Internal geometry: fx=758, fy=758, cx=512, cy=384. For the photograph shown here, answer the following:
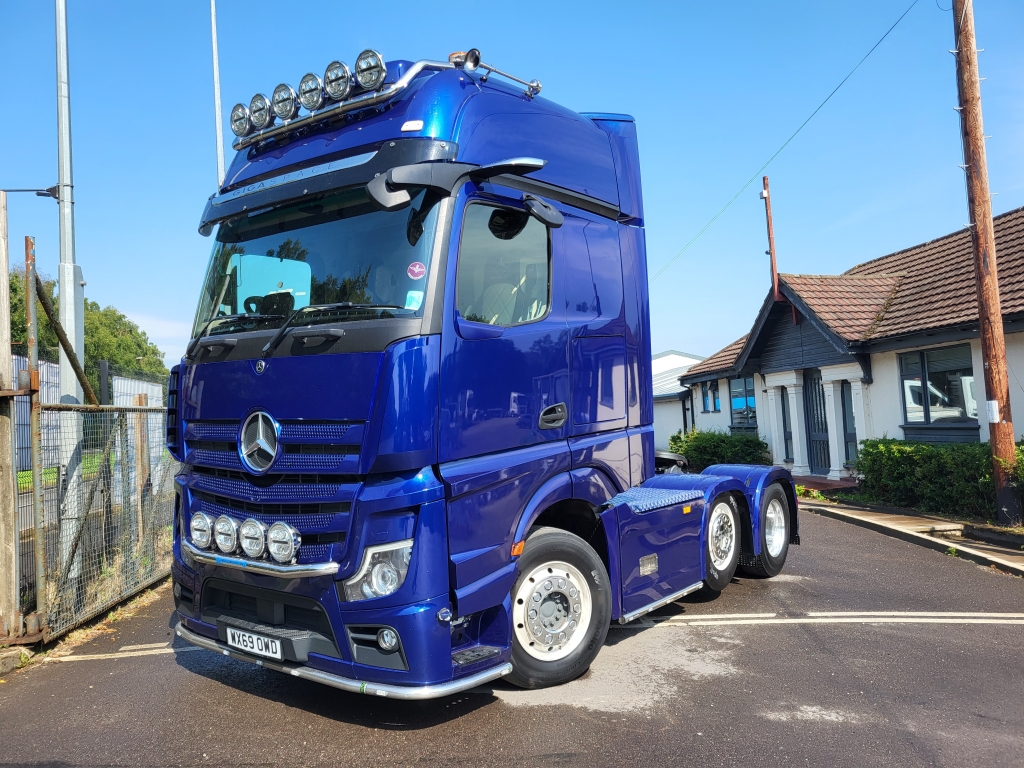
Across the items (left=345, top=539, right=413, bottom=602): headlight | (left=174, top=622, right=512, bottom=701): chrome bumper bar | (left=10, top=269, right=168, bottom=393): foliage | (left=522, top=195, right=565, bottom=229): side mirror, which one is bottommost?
(left=174, top=622, right=512, bottom=701): chrome bumper bar

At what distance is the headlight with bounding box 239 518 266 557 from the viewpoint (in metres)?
3.97

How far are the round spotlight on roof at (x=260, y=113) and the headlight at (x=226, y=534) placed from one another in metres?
2.49

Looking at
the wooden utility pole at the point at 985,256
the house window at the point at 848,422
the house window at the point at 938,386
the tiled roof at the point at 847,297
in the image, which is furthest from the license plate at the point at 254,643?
the house window at the point at 848,422

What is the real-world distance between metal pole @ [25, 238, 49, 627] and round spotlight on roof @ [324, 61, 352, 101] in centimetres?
297

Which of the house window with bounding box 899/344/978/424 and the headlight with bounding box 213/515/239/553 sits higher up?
the house window with bounding box 899/344/978/424

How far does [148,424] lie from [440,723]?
18.1 feet

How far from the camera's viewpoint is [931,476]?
39.1 ft

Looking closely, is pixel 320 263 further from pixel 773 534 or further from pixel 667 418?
pixel 667 418

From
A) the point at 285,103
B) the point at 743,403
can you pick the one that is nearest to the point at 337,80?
the point at 285,103

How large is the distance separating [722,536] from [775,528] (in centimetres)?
115

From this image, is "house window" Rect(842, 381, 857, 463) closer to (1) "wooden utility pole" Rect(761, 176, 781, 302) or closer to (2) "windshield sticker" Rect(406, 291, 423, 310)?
(1) "wooden utility pole" Rect(761, 176, 781, 302)

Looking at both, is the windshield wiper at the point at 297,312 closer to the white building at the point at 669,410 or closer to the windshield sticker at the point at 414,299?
the windshield sticker at the point at 414,299

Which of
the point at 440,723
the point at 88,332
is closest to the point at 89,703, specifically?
the point at 440,723

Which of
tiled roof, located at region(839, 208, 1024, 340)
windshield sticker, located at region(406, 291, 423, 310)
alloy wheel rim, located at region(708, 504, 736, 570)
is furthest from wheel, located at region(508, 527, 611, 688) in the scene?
tiled roof, located at region(839, 208, 1024, 340)
